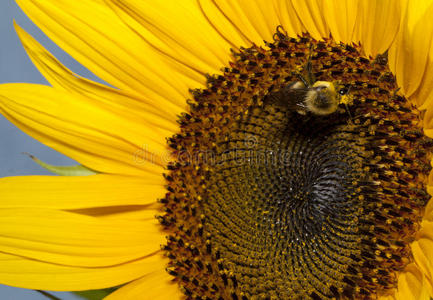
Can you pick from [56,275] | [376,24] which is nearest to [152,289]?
[56,275]

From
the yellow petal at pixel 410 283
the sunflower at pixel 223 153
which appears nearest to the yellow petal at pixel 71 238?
the sunflower at pixel 223 153

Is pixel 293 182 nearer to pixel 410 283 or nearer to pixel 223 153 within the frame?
pixel 223 153

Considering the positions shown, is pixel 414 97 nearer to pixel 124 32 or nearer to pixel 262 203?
pixel 262 203

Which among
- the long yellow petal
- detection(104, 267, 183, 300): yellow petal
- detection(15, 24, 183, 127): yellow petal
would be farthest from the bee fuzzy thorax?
detection(104, 267, 183, 300): yellow petal

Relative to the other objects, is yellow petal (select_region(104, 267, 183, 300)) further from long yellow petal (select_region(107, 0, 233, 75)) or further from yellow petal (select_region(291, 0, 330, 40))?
yellow petal (select_region(291, 0, 330, 40))

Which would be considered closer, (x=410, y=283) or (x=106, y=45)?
(x=410, y=283)

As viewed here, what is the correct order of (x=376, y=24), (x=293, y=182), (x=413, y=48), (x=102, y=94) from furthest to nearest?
(x=102, y=94)
(x=293, y=182)
(x=376, y=24)
(x=413, y=48)

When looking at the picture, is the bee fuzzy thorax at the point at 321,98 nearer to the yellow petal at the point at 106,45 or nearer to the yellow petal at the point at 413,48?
the yellow petal at the point at 413,48
